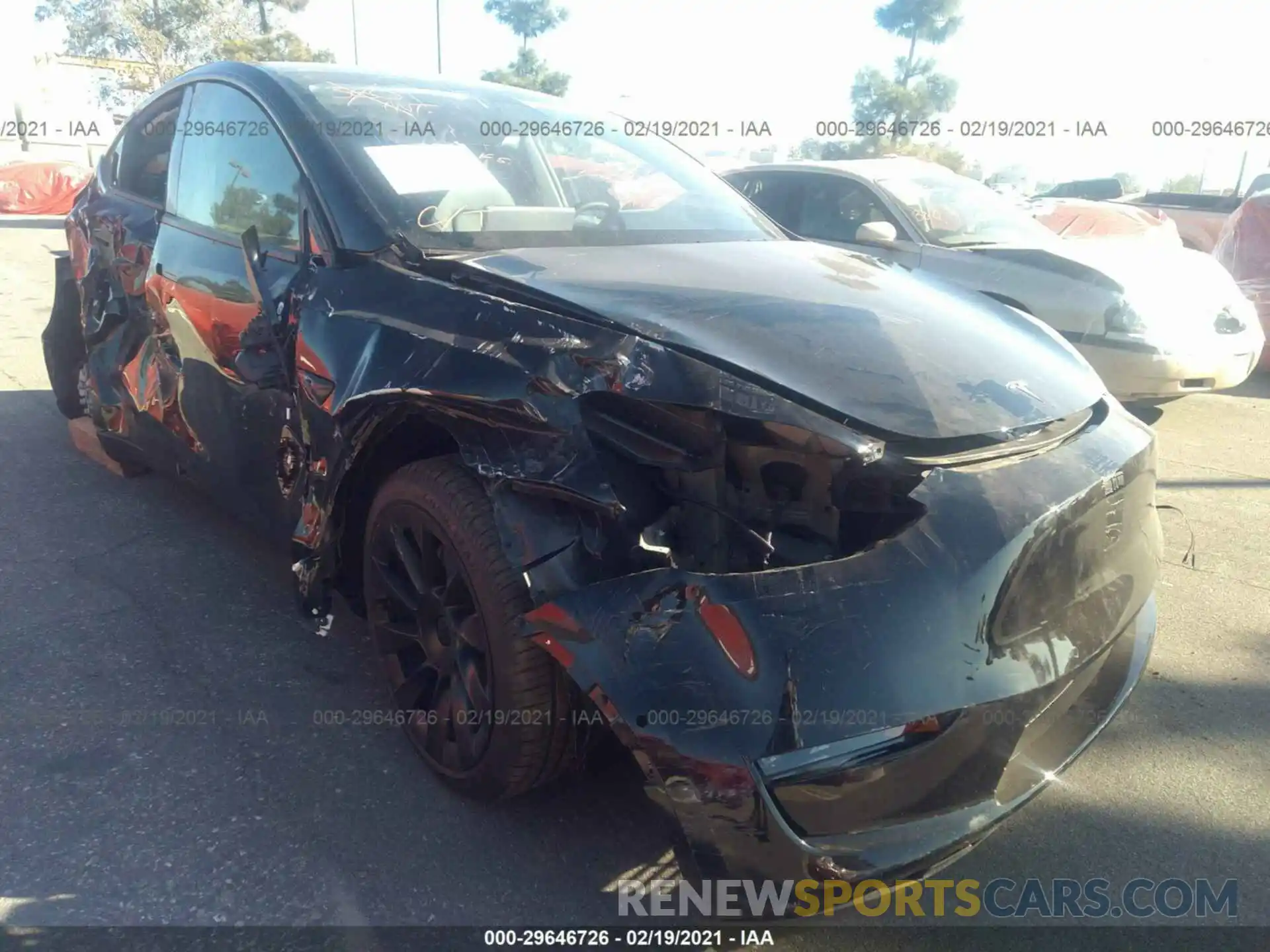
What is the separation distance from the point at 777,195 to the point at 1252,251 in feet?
13.9

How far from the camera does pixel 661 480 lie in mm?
1892

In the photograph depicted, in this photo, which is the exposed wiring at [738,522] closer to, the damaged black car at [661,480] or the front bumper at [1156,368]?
the damaged black car at [661,480]

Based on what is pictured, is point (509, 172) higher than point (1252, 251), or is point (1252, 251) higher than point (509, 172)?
point (509, 172)

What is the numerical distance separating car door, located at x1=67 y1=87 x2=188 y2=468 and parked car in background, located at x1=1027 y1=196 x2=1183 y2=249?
22.4 feet

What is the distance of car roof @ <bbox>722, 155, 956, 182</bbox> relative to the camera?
639 cm

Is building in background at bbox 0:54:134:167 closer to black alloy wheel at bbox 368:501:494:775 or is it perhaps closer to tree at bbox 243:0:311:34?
tree at bbox 243:0:311:34

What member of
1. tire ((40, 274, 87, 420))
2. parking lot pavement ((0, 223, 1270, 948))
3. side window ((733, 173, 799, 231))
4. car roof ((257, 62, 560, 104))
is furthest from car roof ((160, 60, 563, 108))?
side window ((733, 173, 799, 231))

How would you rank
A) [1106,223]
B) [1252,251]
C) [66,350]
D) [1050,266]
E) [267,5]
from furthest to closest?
[267,5], [1106,223], [1252,251], [1050,266], [66,350]

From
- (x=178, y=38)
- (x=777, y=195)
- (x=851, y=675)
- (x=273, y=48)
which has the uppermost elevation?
(x=178, y=38)

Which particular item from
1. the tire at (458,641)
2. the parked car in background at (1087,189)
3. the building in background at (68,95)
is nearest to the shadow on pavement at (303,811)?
the tire at (458,641)

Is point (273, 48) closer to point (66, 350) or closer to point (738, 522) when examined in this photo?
point (66, 350)

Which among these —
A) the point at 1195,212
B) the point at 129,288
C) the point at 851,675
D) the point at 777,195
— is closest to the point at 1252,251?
the point at 777,195

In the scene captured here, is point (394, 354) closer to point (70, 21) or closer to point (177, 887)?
point (177, 887)

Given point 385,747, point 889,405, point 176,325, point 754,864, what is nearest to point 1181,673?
point 889,405
